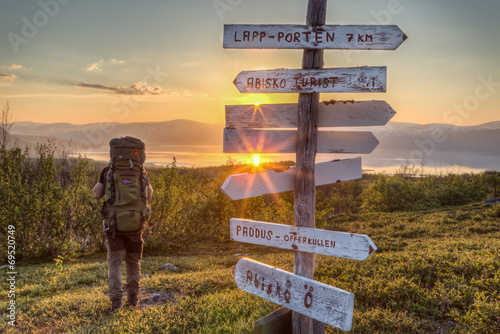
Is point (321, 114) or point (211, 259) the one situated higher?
point (321, 114)

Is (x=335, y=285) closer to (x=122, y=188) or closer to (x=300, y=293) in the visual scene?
(x=300, y=293)

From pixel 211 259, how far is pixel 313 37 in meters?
9.17

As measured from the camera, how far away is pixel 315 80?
3.49m

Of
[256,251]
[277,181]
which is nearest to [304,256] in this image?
[277,181]

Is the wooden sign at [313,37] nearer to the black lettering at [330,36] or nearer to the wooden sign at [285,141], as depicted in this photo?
the black lettering at [330,36]

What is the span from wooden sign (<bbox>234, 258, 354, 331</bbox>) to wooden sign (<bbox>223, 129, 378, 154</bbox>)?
4.16 feet

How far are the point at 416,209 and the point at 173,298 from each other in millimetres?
17936

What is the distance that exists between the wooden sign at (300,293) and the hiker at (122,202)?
223 centimetres

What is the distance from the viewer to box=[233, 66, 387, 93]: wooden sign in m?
3.37

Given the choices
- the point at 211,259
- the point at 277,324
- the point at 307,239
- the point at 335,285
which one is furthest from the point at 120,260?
the point at 211,259

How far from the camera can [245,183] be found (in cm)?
357

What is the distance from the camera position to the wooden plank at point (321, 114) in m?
3.44

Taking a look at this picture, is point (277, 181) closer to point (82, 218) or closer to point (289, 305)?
point (289, 305)

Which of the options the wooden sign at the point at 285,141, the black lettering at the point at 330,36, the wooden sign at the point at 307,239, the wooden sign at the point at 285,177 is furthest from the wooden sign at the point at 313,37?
the wooden sign at the point at 307,239
